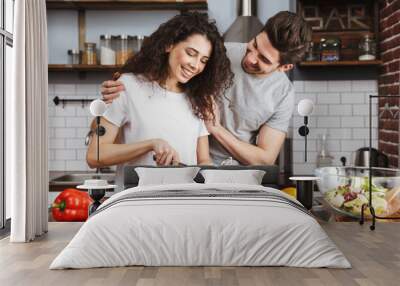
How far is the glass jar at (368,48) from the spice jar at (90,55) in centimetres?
265

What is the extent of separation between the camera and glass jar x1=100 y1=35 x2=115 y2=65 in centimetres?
652

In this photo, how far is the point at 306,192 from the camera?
225 inches

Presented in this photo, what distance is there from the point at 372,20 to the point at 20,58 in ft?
11.4

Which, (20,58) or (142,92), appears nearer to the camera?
(20,58)

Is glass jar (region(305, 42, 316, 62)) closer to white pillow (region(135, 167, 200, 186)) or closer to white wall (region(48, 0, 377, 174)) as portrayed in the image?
white wall (region(48, 0, 377, 174))

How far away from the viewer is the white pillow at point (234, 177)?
5984 millimetres

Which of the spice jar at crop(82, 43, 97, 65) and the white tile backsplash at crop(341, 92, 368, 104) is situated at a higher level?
the spice jar at crop(82, 43, 97, 65)

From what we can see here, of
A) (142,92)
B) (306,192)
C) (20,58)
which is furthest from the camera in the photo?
(142,92)

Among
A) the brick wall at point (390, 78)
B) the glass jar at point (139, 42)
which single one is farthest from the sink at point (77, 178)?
the brick wall at point (390, 78)

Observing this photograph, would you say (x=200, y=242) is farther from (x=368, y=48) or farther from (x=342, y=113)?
(x=368, y=48)

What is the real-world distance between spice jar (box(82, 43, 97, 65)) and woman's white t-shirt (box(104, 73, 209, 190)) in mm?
463

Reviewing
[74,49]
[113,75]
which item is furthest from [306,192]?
[74,49]

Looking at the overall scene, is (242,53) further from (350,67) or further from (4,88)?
(4,88)

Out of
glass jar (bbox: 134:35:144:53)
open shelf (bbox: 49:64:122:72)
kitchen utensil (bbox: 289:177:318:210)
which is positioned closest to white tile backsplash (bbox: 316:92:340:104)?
kitchen utensil (bbox: 289:177:318:210)
